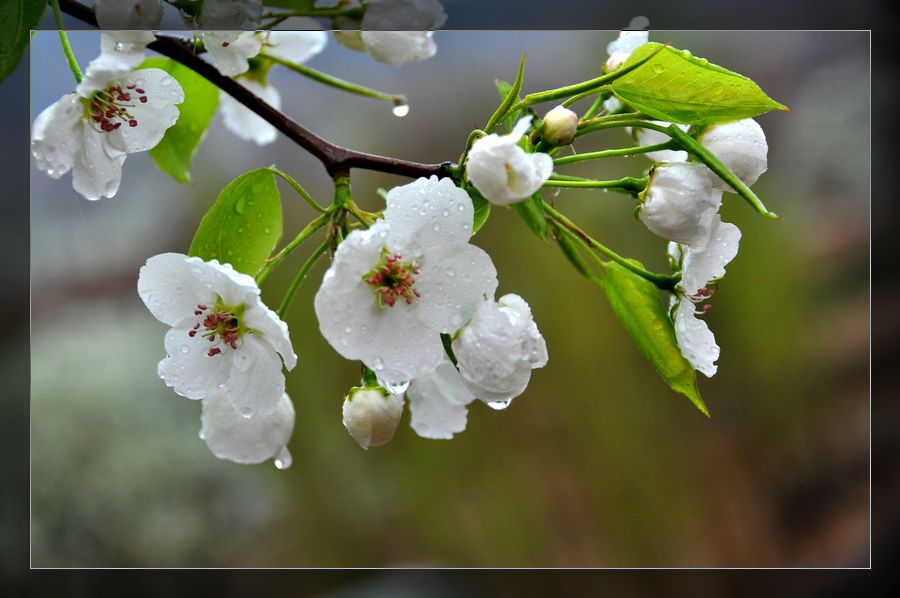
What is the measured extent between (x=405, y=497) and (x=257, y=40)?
848 mm

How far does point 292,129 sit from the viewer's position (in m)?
0.44

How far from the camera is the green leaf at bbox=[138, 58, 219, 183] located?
0.55 m

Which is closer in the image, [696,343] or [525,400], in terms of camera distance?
[696,343]

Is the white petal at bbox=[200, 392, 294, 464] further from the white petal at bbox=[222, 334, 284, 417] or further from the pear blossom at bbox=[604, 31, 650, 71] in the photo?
the pear blossom at bbox=[604, 31, 650, 71]

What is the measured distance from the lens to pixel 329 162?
42 centimetres

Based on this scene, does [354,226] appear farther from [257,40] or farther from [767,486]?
[767,486]

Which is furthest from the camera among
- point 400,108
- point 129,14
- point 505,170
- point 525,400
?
point 525,400

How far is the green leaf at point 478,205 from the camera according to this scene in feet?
1.22

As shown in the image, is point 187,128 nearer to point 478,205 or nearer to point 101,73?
point 101,73

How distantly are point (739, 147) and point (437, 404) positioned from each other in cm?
22

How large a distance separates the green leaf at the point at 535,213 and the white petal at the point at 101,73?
8.3 inches

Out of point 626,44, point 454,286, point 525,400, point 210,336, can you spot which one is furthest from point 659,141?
point 525,400

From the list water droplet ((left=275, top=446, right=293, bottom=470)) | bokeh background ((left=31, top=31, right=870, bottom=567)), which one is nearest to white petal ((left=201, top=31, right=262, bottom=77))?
water droplet ((left=275, top=446, right=293, bottom=470))

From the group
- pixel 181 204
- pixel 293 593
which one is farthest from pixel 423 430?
pixel 181 204
